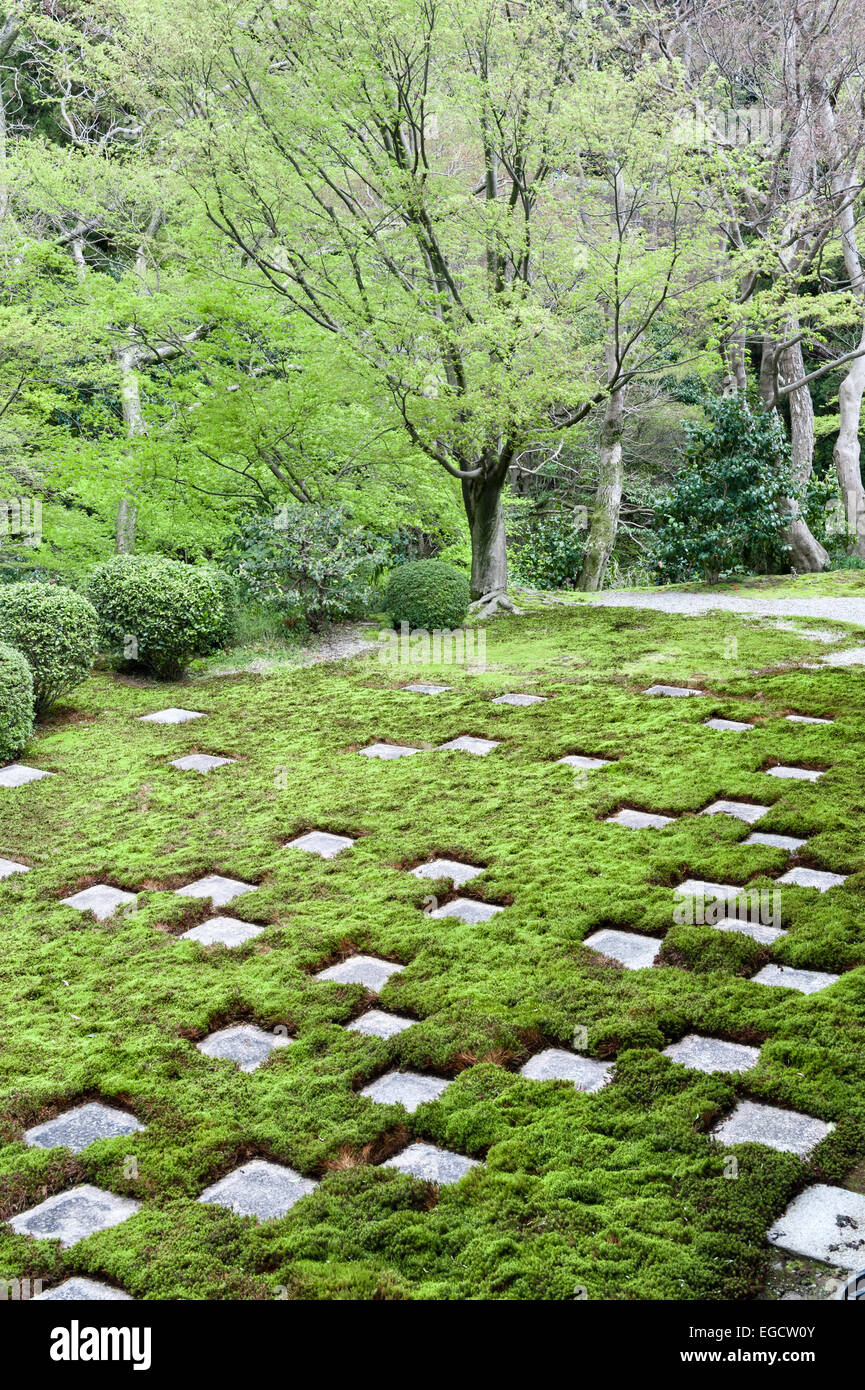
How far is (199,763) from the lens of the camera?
643 centimetres

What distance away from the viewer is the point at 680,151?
378 inches

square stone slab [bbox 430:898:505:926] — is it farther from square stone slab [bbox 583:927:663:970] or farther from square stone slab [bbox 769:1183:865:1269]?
square stone slab [bbox 769:1183:865:1269]

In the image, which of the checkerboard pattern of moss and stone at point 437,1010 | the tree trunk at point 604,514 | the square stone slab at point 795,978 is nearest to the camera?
the checkerboard pattern of moss and stone at point 437,1010

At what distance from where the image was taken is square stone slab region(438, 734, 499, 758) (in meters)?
6.41

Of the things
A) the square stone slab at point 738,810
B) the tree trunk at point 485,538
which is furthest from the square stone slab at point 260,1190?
the tree trunk at point 485,538

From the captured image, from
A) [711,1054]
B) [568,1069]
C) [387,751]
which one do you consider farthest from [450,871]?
[387,751]

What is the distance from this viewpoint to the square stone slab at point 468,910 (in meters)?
4.22

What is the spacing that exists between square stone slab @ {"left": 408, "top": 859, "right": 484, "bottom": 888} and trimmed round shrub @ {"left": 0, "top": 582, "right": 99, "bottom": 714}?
377 centimetres

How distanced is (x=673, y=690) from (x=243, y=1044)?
4.72 meters

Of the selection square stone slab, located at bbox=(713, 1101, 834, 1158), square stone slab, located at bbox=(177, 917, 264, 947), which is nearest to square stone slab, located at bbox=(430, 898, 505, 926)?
square stone slab, located at bbox=(177, 917, 264, 947)

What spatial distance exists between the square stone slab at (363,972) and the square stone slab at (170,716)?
3.85 m

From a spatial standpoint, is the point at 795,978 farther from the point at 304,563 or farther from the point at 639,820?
the point at 304,563

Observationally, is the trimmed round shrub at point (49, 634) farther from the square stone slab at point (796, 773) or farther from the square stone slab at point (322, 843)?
the square stone slab at point (796, 773)
